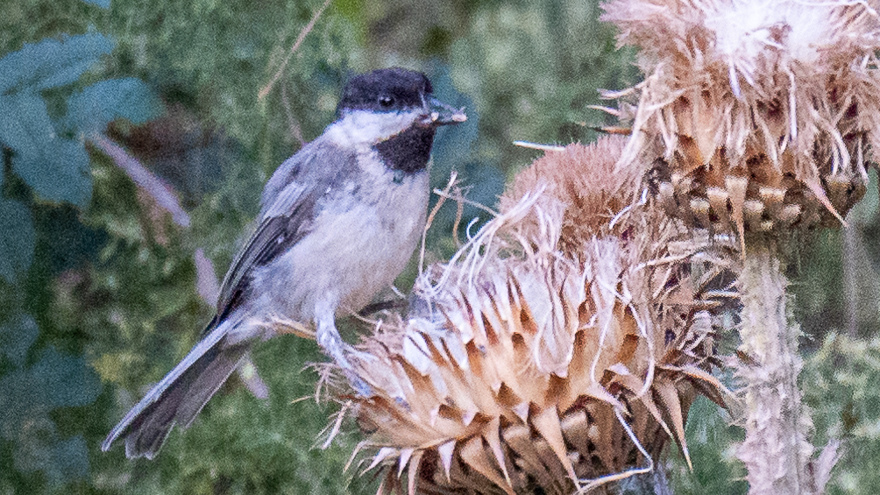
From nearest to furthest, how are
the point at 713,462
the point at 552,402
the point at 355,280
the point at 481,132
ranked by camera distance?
the point at 552,402 < the point at 713,462 < the point at 355,280 < the point at 481,132

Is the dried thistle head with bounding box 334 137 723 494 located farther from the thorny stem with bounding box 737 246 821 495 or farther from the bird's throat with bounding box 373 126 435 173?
the bird's throat with bounding box 373 126 435 173

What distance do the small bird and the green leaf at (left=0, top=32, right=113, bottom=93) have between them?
244 millimetres

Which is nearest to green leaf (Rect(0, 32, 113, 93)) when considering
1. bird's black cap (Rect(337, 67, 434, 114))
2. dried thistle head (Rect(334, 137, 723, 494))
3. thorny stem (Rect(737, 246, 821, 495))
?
bird's black cap (Rect(337, 67, 434, 114))

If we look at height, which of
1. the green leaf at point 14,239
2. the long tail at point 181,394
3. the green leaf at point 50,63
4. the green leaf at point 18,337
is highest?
the green leaf at point 50,63

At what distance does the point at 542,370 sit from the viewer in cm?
68

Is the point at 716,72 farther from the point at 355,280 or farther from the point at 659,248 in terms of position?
the point at 355,280

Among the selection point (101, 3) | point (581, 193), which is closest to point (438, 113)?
point (581, 193)

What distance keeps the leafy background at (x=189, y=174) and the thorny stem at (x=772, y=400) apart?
475mm

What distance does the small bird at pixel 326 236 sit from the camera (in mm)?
1112

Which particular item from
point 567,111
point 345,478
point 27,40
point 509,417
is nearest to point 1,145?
point 27,40

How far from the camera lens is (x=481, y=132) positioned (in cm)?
122

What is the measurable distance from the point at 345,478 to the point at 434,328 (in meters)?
0.51

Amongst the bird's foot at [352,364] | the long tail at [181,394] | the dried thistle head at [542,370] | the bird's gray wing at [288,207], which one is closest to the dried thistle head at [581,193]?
the dried thistle head at [542,370]

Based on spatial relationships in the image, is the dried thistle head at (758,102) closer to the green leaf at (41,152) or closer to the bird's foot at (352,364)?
the bird's foot at (352,364)
